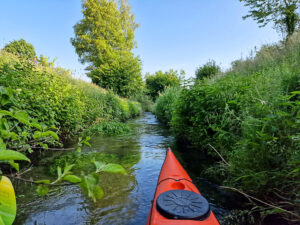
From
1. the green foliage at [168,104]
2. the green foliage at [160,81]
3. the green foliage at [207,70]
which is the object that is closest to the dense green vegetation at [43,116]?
Answer: the green foliage at [168,104]

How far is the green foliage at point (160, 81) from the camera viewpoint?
33406 mm

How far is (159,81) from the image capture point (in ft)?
110

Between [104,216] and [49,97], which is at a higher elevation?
[49,97]

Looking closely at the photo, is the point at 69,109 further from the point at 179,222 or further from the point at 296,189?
the point at 296,189


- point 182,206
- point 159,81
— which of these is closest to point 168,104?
point 182,206

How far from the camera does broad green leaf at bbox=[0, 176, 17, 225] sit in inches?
16.8

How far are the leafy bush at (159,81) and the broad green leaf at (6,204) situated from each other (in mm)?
32559

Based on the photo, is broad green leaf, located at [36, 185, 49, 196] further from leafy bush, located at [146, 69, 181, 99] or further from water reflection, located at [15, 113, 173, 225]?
leafy bush, located at [146, 69, 181, 99]

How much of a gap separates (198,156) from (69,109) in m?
3.73

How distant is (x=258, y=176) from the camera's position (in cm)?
215

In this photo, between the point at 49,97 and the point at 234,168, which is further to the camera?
the point at 49,97

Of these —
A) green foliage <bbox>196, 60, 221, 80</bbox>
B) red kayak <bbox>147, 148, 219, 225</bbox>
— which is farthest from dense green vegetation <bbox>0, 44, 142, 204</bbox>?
green foliage <bbox>196, 60, 221, 80</bbox>

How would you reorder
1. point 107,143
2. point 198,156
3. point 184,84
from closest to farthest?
point 198,156, point 184,84, point 107,143

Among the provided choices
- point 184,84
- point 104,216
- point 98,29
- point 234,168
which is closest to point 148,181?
point 104,216
